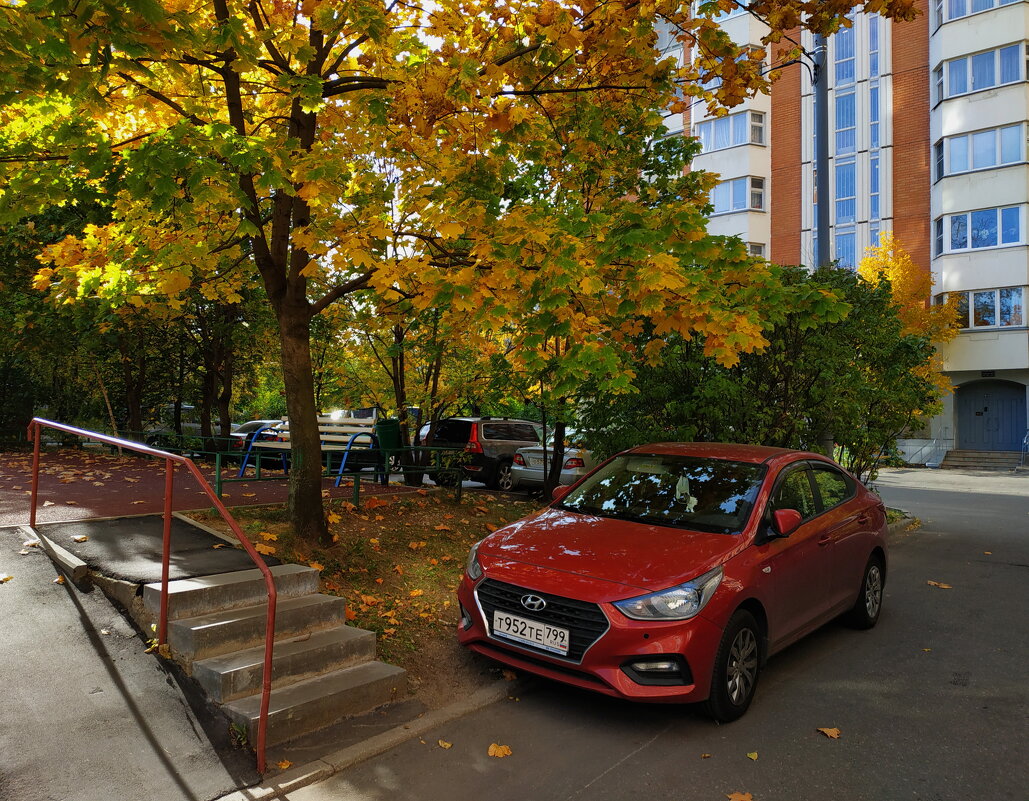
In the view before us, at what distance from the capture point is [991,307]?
92.0 ft

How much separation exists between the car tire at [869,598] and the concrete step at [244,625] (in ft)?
13.6

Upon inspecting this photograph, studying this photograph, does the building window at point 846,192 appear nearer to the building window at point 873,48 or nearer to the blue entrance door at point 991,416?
the building window at point 873,48

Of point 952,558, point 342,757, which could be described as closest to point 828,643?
point 342,757

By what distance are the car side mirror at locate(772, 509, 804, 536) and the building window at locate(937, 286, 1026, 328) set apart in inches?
1084

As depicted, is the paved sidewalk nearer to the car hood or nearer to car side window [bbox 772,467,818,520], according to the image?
the car hood

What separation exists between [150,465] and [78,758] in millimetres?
9723

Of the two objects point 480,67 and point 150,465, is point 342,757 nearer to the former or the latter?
point 480,67

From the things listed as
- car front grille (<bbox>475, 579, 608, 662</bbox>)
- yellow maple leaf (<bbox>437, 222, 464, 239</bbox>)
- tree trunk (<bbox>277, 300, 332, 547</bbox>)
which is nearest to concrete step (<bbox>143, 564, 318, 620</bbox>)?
tree trunk (<bbox>277, 300, 332, 547</bbox>)

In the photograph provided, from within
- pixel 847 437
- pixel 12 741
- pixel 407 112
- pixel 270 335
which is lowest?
pixel 12 741

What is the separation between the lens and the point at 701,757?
3.90m

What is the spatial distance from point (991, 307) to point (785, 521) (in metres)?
28.7

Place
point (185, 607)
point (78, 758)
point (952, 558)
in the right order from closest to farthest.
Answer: point (78, 758)
point (185, 607)
point (952, 558)

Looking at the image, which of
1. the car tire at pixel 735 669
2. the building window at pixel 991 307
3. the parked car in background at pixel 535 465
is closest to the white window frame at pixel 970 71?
the building window at pixel 991 307

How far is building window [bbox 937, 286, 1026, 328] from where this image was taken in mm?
27500
